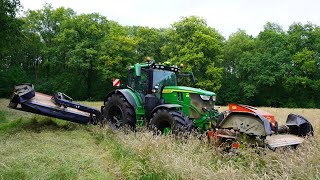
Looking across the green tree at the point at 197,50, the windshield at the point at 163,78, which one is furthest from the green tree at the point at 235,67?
the windshield at the point at 163,78

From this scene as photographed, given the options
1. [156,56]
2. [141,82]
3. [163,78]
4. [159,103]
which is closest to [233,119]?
[159,103]

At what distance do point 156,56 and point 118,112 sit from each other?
27.7 metres

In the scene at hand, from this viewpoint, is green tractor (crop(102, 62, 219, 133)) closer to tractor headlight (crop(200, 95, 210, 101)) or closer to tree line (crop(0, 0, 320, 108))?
tractor headlight (crop(200, 95, 210, 101))

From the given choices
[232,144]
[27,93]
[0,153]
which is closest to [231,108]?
[232,144]

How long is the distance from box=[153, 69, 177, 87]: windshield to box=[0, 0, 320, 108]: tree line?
2194 centimetres

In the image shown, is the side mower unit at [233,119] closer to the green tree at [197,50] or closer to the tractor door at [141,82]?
the tractor door at [141,82]

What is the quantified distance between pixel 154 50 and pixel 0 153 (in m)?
32.2

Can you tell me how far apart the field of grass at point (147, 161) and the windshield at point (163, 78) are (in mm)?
2605

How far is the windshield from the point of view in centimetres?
903

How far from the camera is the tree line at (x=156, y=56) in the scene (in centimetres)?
3284

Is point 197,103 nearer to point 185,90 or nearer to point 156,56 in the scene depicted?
point 185,90

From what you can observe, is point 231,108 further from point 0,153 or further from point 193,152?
point 0,153

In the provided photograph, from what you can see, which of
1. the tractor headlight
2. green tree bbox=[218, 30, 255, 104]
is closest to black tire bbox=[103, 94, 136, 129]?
the tractor headlight

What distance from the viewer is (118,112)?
990 cm
